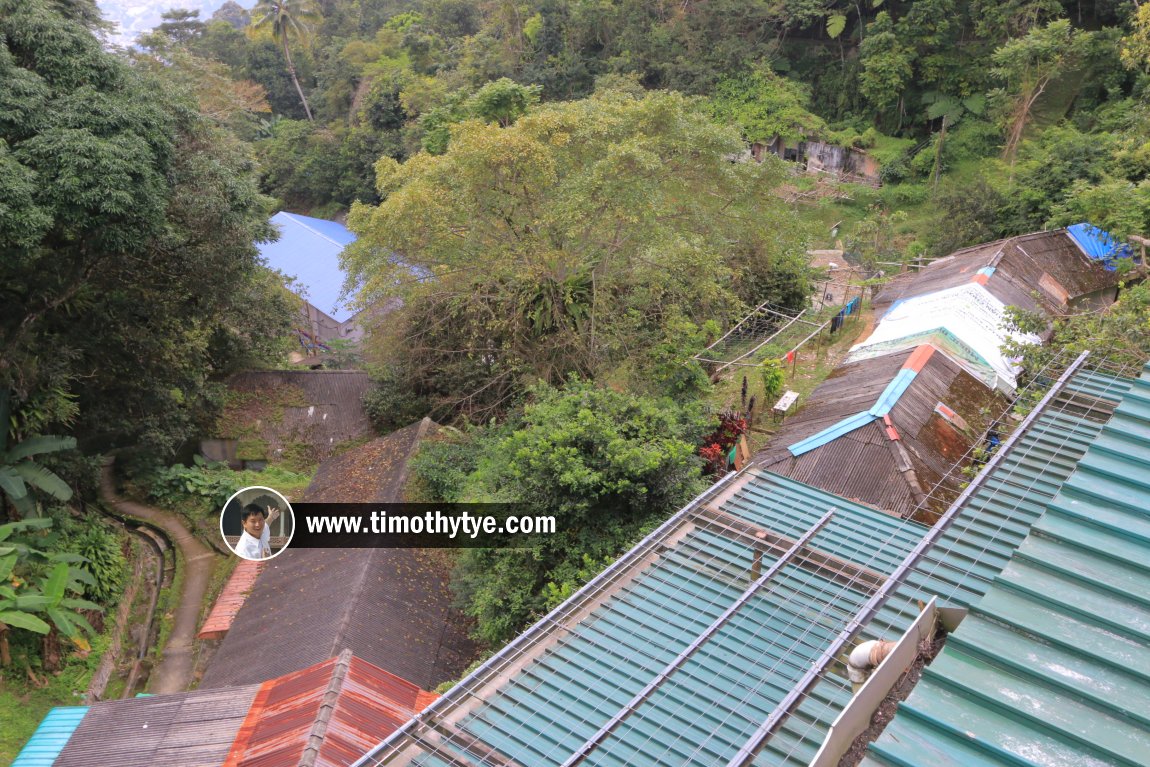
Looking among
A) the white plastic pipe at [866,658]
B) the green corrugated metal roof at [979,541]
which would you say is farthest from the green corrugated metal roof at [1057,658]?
the green corrugated metal roof at [979,541]

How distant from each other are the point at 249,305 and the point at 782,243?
43.3ft

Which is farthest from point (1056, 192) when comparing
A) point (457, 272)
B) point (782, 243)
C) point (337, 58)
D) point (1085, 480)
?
Answer: point (337, 58)

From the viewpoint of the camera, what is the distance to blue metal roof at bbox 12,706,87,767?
25.0ft

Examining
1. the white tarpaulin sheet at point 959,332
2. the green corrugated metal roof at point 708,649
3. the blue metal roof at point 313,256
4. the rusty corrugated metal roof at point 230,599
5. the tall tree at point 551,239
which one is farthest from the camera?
the blue metal roof at point 313,256

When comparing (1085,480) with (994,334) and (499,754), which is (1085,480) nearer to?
(499,754)

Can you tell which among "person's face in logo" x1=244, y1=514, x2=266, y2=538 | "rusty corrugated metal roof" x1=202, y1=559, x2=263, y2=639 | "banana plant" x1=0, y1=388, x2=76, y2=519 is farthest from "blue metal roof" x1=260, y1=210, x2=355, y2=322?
"person's face in logo" x1=244, y1=514, x2=266, y2=538

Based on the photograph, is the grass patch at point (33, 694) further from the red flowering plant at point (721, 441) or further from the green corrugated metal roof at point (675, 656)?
the red flowering plant at point (721, 441)

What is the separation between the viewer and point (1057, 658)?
3.01m

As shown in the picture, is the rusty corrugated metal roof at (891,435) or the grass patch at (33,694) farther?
the rusty corrugated metal roof at (891,435)

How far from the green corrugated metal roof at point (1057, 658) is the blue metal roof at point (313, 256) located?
23.0 m

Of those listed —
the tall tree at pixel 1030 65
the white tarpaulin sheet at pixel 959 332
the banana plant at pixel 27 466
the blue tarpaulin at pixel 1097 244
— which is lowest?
the banana plant at pixel 27 466

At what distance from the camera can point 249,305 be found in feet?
58.4

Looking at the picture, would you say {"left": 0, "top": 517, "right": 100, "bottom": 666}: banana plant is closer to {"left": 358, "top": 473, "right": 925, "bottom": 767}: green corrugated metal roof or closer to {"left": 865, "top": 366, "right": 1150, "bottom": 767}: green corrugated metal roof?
{"left": 358, "top": 473, "right": 925, "bottom": 767}: green corrugated metal roof

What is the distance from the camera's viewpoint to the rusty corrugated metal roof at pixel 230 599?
1094 centimetres
